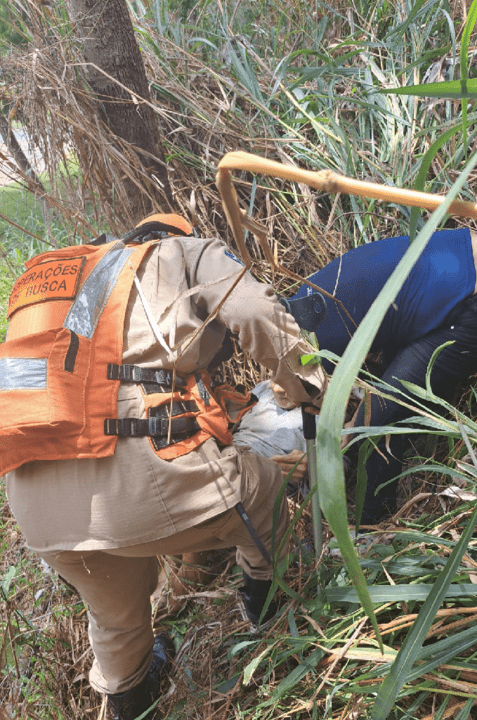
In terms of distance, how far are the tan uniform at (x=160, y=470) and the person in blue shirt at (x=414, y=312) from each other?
474 millimetres

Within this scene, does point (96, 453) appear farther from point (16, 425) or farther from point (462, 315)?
point (462, 315)

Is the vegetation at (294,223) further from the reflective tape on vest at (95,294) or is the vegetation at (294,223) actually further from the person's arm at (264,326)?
the reflective tape on vest at (95,294)

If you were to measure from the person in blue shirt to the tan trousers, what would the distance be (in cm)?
45

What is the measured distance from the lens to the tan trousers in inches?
66.9

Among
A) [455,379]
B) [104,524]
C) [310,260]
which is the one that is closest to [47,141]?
[310,260]

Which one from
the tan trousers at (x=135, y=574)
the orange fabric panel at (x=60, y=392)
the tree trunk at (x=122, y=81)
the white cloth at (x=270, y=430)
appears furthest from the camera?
the white cloth at (x=270, y=430)

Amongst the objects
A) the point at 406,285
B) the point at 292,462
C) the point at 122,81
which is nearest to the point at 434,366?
the point at 406,285

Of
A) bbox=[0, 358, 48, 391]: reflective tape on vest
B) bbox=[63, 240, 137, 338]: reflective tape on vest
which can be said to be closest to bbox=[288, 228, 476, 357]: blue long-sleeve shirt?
bbox=[63, 240, 137, 338]: reflective tape on vest

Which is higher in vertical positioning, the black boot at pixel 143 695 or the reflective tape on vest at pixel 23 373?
the reflective tape on vest at pixel 23 373

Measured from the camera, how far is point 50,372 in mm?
1431

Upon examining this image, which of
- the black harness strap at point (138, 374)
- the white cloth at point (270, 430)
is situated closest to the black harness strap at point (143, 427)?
the black harness strap at point (138, 374)

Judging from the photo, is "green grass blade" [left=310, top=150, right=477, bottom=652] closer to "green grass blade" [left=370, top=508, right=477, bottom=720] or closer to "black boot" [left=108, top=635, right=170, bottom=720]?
"green grass blade" [left=370, top=508, right=477, bottom=720]

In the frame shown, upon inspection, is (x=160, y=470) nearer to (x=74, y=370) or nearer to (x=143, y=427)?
(x=143, y=427)

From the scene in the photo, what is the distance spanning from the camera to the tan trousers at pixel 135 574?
170 centimetres
